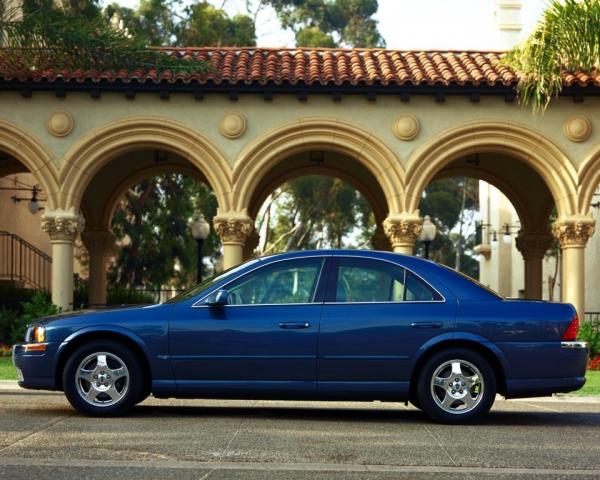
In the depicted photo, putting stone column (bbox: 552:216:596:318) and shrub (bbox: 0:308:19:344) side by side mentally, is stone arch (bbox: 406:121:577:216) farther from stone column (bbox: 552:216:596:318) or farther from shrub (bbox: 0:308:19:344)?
shrub (bbox: 0:308:19:344)

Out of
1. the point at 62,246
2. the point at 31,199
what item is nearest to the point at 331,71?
the point at 62,246

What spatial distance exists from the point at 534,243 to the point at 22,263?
13.8m

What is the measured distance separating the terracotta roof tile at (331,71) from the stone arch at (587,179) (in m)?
1.43

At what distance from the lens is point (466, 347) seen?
9398 millimetres

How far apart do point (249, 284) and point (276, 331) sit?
0.53 metres

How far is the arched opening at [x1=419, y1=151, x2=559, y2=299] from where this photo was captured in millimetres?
24859

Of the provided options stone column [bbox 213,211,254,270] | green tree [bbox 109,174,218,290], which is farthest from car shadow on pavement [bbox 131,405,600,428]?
green tree [bbox 109,174,218,290]

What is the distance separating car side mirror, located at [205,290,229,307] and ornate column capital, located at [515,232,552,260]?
17.2 metres

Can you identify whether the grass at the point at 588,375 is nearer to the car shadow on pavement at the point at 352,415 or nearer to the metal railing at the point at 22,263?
the car shadow on pavement at the point at 352,415

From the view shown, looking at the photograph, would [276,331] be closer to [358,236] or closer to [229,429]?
[229,429]

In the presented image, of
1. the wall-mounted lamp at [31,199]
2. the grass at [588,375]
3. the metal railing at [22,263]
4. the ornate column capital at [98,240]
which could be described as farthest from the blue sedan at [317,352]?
the metal railing at [22,263]

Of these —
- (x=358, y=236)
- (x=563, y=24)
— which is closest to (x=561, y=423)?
(x=563, y=24)

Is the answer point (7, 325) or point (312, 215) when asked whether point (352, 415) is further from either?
point (312, 215)


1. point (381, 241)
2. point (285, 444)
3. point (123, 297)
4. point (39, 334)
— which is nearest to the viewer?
point (285, 444)
